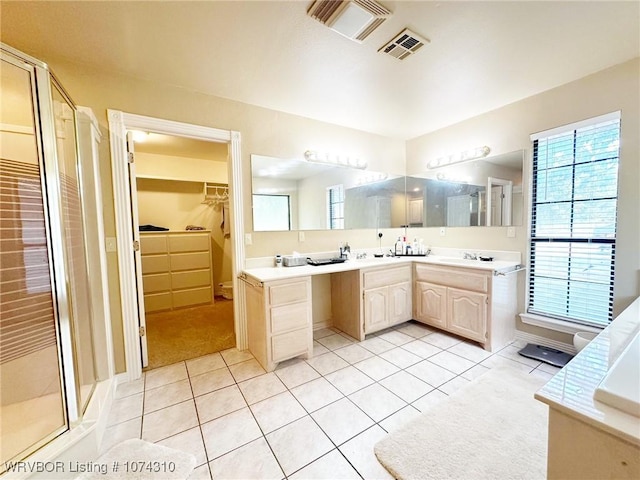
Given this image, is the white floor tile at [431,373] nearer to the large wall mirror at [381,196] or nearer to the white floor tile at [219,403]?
the white floor tile at [219,403]

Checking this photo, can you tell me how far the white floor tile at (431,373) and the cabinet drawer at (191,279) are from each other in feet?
11.2

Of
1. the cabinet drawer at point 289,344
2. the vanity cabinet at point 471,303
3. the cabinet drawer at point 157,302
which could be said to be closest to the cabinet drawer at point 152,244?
the cabinet drawer at point 157,302

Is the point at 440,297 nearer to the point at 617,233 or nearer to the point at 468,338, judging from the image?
the point at 468,338

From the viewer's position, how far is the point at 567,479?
0.80 meters

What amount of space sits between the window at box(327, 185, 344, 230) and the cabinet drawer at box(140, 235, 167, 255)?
2.64 m

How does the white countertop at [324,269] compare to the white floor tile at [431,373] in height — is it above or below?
above

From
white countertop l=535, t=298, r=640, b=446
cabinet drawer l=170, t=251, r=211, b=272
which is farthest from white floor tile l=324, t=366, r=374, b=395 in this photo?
cabinet drawer l=170, t=251, r=211, b=272

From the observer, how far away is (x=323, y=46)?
183cm

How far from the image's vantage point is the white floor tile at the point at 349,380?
6.65 ft

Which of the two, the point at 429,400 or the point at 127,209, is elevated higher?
the point at 127,209

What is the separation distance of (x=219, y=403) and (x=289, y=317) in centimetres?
81

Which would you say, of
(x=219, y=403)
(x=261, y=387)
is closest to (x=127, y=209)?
(x=219, y=403)

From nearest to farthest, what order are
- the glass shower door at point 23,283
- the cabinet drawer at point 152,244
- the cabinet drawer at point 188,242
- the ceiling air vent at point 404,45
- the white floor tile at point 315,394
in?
1. the glass shower door at point 23,283
2. the ceiling air vent at point 404,45
3. the white floor tile at point 315,394
4. the cabinet drawer at point 152,244
5. the cabinet drawer at point 188,242

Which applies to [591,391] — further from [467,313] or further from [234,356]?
[234,356]
